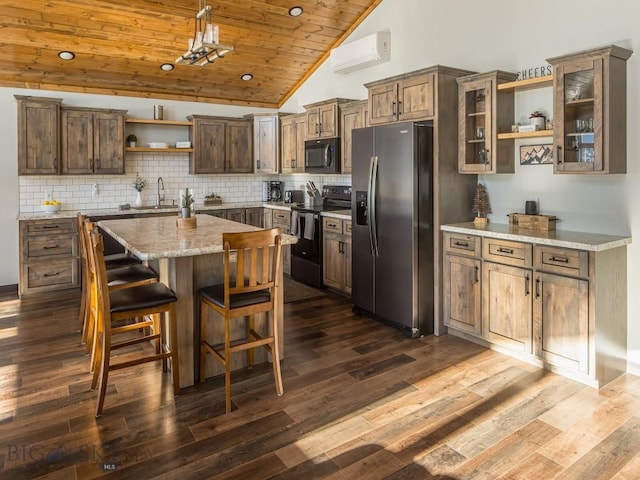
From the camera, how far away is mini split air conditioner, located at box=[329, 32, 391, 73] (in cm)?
556

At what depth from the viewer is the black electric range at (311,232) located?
5.86 meters

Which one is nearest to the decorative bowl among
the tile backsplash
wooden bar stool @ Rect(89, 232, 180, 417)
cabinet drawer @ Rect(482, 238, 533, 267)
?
the tile backsplash

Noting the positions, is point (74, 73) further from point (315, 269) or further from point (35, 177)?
point (315, 269)

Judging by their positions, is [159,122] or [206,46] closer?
[206,46]

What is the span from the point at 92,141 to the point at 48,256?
5.19ft

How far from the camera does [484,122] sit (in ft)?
13.7

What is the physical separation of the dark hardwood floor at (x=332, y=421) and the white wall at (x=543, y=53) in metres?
1.12

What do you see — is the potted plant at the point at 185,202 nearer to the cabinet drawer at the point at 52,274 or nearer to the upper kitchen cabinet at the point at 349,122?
the upper kitchen cabinet at the point at 349,122

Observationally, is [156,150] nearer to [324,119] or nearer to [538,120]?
[324,119]


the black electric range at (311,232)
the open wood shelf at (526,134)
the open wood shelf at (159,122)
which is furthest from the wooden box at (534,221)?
the open wood shelf at (159,122)

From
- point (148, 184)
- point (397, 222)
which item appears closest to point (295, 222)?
point (397, 222)

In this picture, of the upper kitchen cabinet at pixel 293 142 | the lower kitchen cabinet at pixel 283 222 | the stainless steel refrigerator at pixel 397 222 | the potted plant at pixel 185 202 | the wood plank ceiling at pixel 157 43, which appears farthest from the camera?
the upper kitchen cabinet at pixel 293 142

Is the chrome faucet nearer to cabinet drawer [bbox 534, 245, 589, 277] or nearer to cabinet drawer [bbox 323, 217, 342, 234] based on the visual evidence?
cabinet drawer [bbox 323, 217, 342, 234]

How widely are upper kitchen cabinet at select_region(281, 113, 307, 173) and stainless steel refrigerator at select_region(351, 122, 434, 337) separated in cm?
212
